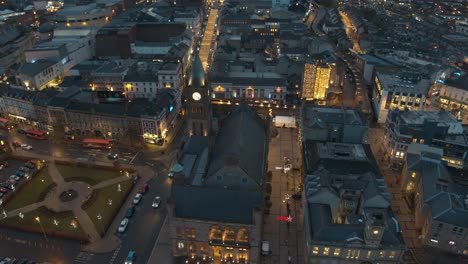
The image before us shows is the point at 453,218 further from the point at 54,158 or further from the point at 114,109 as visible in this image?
the point at 54,158

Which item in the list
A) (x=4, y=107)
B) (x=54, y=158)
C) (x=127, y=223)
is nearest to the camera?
(x=127, y=223)

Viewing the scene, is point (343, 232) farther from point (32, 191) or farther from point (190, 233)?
point (32, 191)

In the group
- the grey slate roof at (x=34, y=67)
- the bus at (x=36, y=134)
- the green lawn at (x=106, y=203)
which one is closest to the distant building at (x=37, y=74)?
the grey slate roof at (x=34, y=67)

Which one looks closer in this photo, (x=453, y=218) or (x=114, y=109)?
(x=453, y=218)

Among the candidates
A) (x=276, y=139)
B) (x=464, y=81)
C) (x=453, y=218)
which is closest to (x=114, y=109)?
(x=276, y=139)

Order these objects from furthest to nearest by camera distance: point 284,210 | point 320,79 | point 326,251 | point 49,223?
point 320,79 → point 284,210 → point 49,223 → point 326,251

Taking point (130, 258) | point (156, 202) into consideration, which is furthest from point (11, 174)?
point (130, 258)

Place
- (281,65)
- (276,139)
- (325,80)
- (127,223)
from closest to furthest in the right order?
(127,223), (276,139), (325,80), (281,65)
